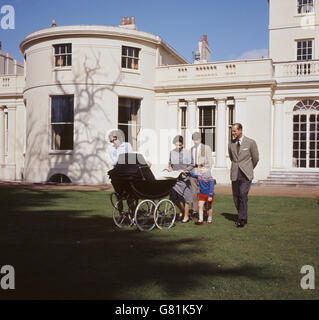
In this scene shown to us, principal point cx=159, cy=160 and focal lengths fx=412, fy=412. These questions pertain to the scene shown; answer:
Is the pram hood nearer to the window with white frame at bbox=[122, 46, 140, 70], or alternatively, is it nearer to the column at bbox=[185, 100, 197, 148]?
the column at bbox=[185, 100, 197, 148]

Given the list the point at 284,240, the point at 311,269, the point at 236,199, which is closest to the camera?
the point at 311,269

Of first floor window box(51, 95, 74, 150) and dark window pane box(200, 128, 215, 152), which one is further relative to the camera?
dark window pane box(200, 128, 215, 152)

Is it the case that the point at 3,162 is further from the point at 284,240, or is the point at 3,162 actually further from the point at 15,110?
the point at 284,240

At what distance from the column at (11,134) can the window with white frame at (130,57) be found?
8.29 metres

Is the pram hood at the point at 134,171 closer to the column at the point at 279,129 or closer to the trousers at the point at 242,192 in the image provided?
the trousers at the point at 242,192

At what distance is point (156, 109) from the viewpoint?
22562mm

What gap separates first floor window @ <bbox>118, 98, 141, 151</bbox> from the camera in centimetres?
2141

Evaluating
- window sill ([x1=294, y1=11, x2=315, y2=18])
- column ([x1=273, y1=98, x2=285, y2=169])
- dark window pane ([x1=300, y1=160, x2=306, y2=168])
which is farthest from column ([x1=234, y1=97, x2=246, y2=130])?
window sill ([x1=294, y1=11, x2=315, y2=18])

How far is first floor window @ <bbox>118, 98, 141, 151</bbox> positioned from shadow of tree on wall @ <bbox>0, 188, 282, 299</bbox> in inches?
498

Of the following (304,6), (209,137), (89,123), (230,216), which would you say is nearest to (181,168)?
(230,216)

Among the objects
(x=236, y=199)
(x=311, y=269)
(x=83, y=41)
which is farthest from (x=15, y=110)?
(x=311, y=269)

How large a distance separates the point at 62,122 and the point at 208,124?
7552mm
